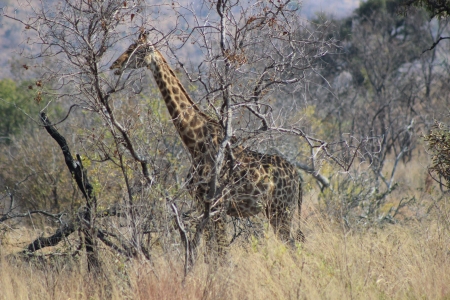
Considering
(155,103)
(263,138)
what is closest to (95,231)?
(263,138)

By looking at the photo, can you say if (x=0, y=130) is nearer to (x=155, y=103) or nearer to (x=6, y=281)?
(x=155, y=103)

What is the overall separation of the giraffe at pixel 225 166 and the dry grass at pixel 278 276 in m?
0.48

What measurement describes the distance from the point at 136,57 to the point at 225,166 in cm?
125

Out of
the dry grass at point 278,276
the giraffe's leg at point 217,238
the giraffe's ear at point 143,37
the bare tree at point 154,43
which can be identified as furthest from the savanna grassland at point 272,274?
the giraffe's ear at point 143,37

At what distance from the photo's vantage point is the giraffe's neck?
5953 mm

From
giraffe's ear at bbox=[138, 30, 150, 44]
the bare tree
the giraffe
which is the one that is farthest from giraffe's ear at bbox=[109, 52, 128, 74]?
giraffe's ear at bbox=[138, 30, 150, 44]

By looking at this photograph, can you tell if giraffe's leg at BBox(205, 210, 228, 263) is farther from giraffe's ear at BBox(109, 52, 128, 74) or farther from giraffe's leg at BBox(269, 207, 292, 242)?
giraffe's ear at BBox(109, 52, 128, 74)

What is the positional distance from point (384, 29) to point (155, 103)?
642 inches

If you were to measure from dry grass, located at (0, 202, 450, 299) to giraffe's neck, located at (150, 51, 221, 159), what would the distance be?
1136 millimetres

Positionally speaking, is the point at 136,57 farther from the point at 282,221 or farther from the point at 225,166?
the point at 282,221

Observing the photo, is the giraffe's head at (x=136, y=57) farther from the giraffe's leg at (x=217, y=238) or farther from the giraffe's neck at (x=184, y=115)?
the giraffe's leg at (x=217, y=238)

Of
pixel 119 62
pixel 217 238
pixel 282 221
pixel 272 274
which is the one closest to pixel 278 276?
pixel 272 274

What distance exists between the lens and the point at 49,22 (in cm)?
456

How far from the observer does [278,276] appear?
4562 mm
